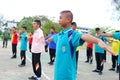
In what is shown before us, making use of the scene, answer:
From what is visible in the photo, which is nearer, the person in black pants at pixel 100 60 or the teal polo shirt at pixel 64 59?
the teal polo shirt at pixel 64 59

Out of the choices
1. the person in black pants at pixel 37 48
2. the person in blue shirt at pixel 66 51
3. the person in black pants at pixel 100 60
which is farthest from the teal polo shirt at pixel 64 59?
the person in black pants at pixel 100 60

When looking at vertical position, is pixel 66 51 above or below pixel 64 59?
above

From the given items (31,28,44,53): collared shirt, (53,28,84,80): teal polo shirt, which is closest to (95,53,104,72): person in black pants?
(31,28,44,53): collared shirt

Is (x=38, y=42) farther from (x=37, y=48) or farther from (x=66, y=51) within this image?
(x=66, y=51)

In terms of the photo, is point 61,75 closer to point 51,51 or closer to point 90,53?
point 51,51

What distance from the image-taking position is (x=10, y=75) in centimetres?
1047

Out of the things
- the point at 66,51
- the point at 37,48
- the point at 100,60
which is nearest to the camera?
the point at 66,51

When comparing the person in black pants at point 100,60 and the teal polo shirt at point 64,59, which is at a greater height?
the teal polo shirt at point 64,59

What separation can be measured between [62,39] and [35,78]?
5369 millimetres

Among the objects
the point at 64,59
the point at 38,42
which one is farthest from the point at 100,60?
the point at 64,59

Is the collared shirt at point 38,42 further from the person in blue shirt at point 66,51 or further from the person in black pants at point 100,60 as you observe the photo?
the person in blue shirt at point 66,51

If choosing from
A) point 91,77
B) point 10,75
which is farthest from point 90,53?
point 10,75

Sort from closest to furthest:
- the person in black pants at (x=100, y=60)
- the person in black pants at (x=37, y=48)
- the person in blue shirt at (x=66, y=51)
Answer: the person in blue shirt at (x=66, y=51)
the person in black pants at (x=37, y=48)
the person in black pants at (x=100, y=60)

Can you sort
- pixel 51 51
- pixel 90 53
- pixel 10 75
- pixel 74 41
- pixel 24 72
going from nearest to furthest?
pixel 74 41
pixel 10 75
pixel 24 72
pixel 51 51
pixel 90 53
